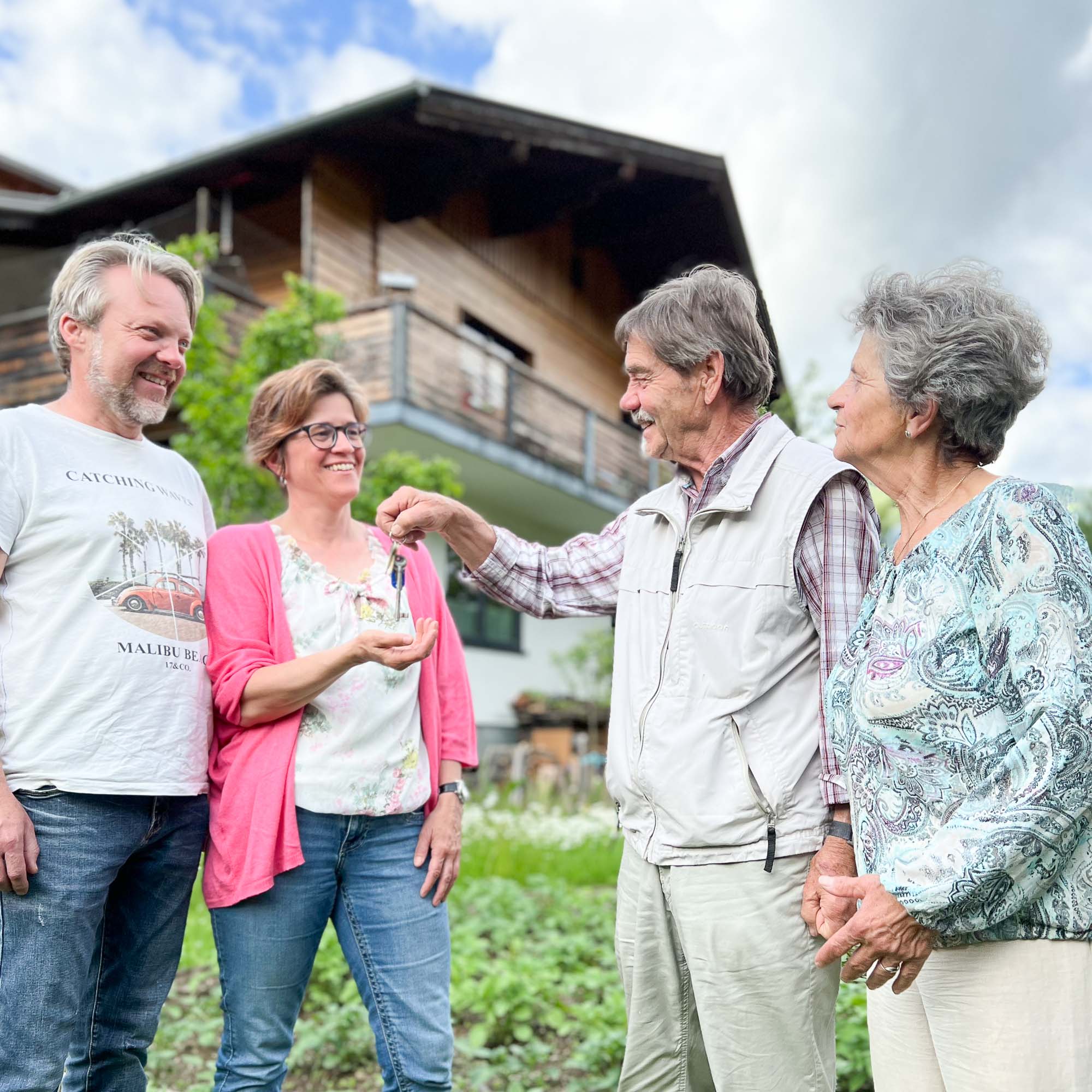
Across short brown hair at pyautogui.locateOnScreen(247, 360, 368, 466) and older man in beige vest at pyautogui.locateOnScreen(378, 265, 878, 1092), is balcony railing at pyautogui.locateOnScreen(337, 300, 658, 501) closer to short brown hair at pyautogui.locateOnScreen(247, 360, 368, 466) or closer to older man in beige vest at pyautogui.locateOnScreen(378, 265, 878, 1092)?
short brown hair at pyautogui.locateOnScreen(247, 360, 368, 466)

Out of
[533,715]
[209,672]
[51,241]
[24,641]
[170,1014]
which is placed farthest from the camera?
[533,715]

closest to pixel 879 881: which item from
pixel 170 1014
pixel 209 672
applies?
pixel 209 672

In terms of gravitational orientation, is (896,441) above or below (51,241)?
below

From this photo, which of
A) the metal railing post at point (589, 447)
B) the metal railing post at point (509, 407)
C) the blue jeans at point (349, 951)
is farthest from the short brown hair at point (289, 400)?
the metal railing post at point (589, 447)

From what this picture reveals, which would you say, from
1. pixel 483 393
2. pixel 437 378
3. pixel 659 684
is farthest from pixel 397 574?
pixel 483 393

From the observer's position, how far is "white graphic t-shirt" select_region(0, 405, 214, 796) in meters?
2.01

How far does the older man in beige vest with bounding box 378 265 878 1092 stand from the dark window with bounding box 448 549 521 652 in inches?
381

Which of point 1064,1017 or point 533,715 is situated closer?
point 1064,1017

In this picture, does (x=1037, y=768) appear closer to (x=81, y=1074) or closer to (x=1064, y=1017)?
(x=1064, y=1017)

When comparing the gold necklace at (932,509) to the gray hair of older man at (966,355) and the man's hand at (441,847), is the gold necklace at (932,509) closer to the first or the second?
the gray hair of older man at (966,355)

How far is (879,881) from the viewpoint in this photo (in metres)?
1.57

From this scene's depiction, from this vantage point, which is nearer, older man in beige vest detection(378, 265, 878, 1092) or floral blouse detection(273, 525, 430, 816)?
older man in beige vest detection(378, 265, 878, 1092)

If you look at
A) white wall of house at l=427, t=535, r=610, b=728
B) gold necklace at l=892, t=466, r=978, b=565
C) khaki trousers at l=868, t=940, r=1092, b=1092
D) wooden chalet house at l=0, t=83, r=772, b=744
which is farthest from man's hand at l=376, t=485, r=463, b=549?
white wall of house at l=427, t=535, r=610, b=728

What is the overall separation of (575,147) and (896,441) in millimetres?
11460
